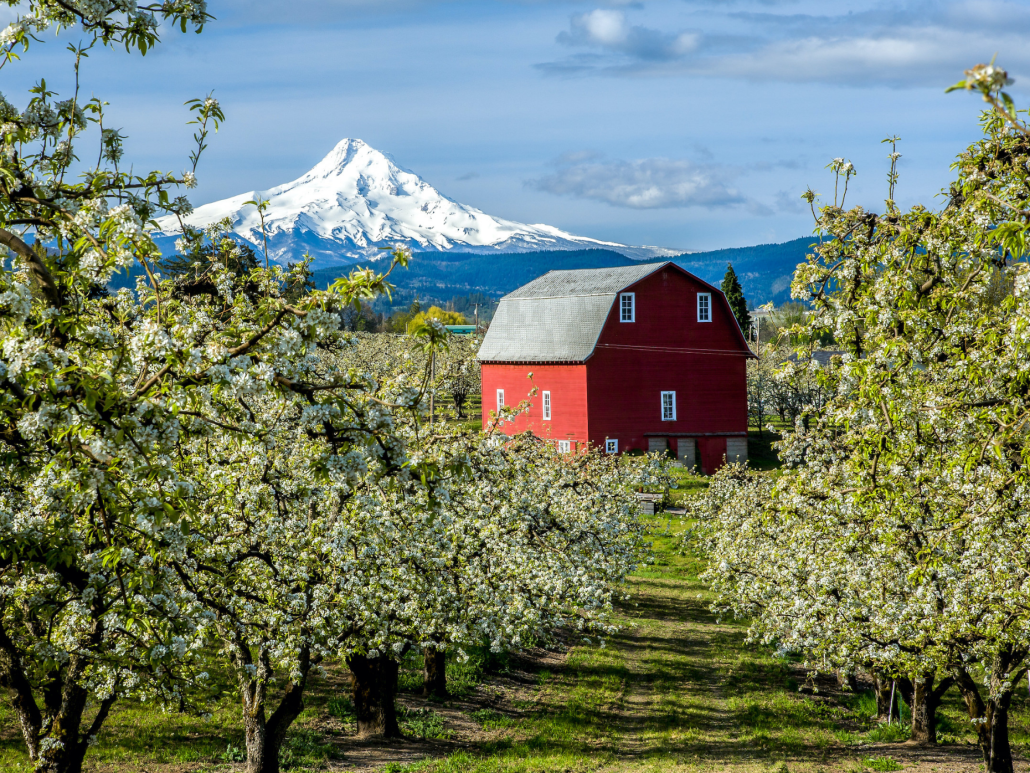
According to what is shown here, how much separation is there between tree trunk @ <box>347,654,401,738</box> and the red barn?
1225 inches

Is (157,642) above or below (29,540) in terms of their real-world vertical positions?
below

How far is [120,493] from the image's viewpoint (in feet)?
17.5

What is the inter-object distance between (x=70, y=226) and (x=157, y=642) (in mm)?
4178

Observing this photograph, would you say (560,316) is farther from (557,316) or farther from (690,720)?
(690,720)

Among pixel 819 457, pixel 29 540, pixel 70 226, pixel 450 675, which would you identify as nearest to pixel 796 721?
pixel 819 457

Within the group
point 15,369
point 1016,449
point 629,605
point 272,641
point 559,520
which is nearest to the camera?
point 15,369

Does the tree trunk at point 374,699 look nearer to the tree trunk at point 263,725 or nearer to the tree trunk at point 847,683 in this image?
the tree trunk at point 263,725

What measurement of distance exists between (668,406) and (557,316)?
901 cm

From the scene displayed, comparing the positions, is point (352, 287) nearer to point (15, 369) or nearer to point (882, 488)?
point (15, 369)

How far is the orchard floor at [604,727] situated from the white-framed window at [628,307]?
88.6ft

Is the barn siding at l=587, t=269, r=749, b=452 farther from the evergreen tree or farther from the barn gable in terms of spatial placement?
the evergreen tree

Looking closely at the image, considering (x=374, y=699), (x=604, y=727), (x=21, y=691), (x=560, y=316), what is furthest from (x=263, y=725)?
(x=560, y=316)

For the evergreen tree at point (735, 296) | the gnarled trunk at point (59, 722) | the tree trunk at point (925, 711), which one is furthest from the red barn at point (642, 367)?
the gnarled trunk at point (59, 722)

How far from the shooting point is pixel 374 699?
1620 cm
